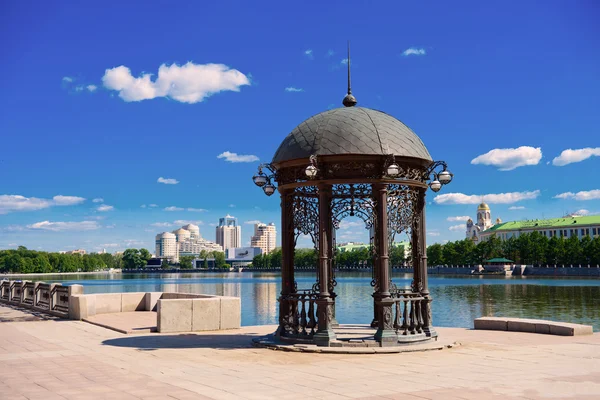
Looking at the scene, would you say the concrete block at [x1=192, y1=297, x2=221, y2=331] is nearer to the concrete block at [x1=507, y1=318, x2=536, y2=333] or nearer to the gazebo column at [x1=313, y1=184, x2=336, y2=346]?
the gazebo column at [x1=313, y1=184, x2=336, y2=346]

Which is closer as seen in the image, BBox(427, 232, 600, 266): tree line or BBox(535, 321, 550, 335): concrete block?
BBox(535, 321, 550, 335): concrete block

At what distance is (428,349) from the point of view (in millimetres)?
14328

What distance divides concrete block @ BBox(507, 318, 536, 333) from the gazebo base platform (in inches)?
165

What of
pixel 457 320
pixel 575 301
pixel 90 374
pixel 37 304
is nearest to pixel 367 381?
pixel 90 374

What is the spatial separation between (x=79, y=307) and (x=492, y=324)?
47.3ft

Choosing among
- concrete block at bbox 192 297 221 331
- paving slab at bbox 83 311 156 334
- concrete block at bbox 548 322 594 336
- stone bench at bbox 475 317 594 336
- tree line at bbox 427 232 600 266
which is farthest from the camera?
tree line at bbox 427 232 600 266

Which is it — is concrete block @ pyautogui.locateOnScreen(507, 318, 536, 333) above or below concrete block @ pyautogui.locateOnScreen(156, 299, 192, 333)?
below

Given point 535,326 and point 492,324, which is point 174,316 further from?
point 535,326

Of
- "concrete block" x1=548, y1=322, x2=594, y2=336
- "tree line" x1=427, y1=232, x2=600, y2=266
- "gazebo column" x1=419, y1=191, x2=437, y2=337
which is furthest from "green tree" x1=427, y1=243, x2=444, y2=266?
"gazebo column" x1=419, y1=191, x2=437, y2=337

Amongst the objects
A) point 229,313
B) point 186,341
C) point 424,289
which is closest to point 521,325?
point 424,289

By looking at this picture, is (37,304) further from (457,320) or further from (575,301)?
(575,301)

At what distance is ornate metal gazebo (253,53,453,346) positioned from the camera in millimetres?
14875

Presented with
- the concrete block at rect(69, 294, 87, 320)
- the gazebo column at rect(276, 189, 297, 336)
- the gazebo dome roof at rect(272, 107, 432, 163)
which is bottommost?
the concrete block at rect(69, 294, 87, 320)

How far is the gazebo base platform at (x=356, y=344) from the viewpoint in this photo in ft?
46.2
